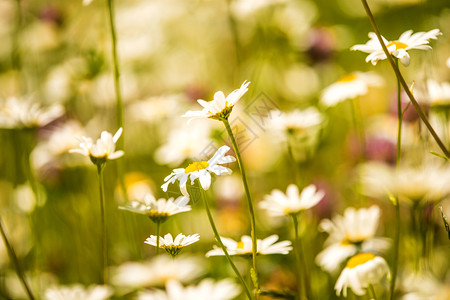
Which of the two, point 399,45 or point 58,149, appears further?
point 58,149

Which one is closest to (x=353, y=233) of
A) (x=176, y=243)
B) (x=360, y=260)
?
(x=360, y=260)

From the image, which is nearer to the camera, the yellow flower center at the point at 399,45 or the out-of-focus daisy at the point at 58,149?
the yellow flower center at the point at 399,45

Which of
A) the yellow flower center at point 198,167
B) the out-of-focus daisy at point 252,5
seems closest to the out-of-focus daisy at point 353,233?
the yellow flower center at point 198,167

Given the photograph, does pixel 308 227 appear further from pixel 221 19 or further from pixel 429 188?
pixel 221 19

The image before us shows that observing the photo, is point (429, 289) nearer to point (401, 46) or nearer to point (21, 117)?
point (401, 46)

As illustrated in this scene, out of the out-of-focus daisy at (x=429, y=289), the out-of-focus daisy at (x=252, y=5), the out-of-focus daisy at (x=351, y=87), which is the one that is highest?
the out-of-focus daisy at (x=252, y=5)

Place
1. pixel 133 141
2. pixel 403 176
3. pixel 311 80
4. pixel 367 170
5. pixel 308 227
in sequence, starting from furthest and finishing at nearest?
1. pixel 133 141
2. pixel 311 80
3. pixel 308 227
4. pixel 367 170
5. pixel 403 176

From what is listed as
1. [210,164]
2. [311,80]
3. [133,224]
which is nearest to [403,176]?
[210,164]

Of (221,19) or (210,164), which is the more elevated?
(221,19)

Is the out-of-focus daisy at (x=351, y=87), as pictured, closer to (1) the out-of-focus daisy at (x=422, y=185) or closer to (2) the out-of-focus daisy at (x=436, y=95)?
(2) the out-of-focus daisy at (x=436, y=95)

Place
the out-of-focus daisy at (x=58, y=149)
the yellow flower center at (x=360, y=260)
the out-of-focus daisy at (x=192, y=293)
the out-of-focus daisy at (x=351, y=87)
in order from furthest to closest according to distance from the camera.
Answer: the out-of-focus daisy at (x=58, y=149)
the out-of-focus daisy at (x=351, y=87)
the yellow flower center at (x=360, y=260)
the out-of-focus daisy at (x=192, y=293)

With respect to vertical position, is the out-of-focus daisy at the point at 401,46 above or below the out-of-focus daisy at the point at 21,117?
above
